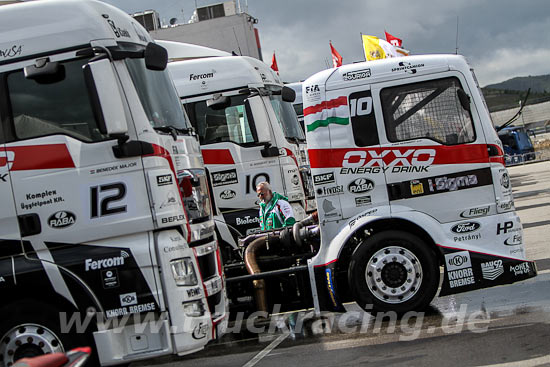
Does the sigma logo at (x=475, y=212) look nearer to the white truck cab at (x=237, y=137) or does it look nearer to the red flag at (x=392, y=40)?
the white truck cab at (x=237, y=137)

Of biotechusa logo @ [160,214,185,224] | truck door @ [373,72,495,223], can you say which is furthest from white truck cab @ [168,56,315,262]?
biotechusa logo @ [160,214,185,224]

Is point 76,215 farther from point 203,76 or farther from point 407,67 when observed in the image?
point 203,76

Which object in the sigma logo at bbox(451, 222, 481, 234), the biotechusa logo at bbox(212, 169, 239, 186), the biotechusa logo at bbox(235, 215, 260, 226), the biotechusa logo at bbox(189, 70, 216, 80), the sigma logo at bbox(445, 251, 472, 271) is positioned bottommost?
the sigma logo at bbox(445, 251, 472, 271)

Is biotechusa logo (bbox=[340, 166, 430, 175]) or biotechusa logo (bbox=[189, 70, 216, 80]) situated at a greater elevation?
biotechusa logo (bbox=[189, 70, 216, 80])

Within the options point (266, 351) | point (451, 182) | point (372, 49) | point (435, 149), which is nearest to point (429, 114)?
point (435, 149)

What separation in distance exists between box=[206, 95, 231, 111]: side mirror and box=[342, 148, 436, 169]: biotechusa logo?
4571 mm

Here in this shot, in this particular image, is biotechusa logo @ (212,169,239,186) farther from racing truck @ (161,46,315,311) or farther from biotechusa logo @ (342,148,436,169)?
biotechusa logo @ (342,148,436,169)

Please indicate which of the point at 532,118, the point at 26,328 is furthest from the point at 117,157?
the point at 532,118

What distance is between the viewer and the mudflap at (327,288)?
26.3 feet

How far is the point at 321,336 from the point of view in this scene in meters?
8.13

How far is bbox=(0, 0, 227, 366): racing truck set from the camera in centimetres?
631

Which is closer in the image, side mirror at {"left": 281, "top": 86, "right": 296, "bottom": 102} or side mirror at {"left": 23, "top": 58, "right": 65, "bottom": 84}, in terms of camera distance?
side mirror at {"left": 23, "top": 58, "right": 65, "bottom": 84}

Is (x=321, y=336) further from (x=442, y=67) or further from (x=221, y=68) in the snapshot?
(x=221, y=68)

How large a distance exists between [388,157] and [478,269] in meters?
1.48
